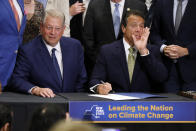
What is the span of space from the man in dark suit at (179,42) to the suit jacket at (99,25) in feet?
1.38

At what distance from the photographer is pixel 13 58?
177 inches

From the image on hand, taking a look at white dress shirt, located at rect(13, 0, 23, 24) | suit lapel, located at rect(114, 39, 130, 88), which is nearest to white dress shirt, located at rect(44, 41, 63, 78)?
white dress shirt, located at rect(13, 0, 23, 24)

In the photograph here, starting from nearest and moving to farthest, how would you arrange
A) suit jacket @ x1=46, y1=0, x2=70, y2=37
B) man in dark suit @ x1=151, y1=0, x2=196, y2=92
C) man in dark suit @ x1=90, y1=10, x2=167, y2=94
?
man in dark suit @ x1=90, y1=10, x2=167, y2=94 → man in dark suit @ x1=151, y1=0, x2=196, y2=92 → suit jacket @ x1=46, y1=0, x2=70, y2=37

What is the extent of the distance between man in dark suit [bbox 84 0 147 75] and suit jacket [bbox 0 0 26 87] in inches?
35.6

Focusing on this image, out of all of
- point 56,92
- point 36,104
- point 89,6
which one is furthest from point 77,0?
point 36,104

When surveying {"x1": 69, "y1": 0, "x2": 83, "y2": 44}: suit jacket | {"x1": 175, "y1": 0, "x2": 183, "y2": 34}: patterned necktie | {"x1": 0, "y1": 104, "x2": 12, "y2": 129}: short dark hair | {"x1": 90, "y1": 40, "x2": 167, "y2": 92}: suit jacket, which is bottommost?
{"x1": 90, "y1": 40, "x2": 167, "y2": 92}: suit jacket

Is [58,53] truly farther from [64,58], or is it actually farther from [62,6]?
[62,6]

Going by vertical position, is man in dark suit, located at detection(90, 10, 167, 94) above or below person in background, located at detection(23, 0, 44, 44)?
below

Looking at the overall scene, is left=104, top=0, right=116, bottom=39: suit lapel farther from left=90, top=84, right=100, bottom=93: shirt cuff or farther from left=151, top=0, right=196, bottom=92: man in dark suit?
left=90, top=84, right=100, bottom=93: shirt cuff

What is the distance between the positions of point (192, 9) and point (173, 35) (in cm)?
32

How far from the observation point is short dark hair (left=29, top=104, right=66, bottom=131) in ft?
6.70

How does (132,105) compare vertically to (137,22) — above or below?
below

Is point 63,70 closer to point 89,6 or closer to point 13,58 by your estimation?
point 13,58

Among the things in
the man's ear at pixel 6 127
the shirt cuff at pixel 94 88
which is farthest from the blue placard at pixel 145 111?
the man's ear at pixel 6 127
